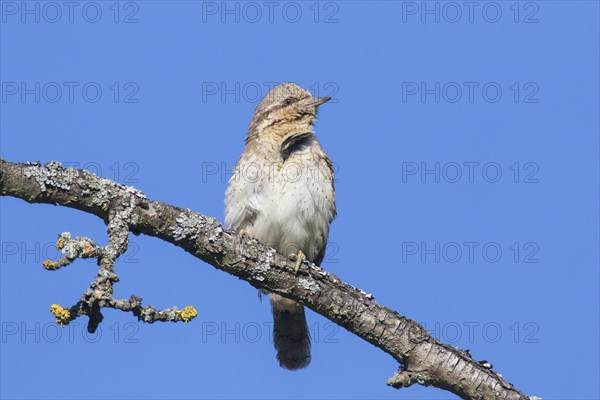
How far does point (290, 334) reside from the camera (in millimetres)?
9266

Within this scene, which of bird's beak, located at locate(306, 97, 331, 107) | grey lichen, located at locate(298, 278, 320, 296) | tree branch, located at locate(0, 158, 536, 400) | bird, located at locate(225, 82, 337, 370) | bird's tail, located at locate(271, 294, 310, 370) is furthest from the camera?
bird's beak, located at locate(306, 97, 331, 107)

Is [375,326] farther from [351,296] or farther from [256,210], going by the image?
[256,210]

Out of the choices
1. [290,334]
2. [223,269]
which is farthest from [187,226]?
[290,334]

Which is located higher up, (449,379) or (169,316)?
(449,379)

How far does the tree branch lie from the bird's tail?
297 cm

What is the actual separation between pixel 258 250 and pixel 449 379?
62.1 inches

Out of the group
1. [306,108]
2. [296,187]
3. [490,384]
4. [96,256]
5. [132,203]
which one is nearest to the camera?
[96,256]

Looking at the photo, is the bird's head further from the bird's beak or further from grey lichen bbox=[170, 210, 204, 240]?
grey lichen bbox=[170, 210, 204, 240]

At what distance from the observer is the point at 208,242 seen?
583 cm

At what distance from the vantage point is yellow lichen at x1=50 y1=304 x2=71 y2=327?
4.74m

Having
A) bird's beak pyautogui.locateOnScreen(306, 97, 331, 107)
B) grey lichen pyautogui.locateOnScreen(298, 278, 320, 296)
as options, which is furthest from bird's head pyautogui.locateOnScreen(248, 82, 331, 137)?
grey lichen pyautogui.locateOnScreen(298, 278, 320, 296)

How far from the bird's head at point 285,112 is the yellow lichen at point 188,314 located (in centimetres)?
424

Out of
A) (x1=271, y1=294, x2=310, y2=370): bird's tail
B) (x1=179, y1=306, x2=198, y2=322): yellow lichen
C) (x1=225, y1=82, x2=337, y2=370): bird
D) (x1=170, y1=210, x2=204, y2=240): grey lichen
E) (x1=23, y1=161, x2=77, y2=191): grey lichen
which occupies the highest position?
(x1=225, y1=82, x2=337, y2=370): bird

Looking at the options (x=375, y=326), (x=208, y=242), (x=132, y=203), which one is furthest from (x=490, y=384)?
(x=132, y=203)
